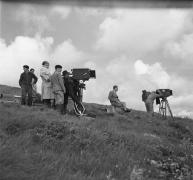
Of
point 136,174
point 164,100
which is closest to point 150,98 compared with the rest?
point 164,100

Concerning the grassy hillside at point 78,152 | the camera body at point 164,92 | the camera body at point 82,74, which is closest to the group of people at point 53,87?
the camera body at point 82,74

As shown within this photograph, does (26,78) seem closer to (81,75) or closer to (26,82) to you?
(26,82)

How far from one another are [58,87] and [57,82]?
166mm

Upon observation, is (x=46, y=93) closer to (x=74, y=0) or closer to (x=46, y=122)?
(x=46, y=122)

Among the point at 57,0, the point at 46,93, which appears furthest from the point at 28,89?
the point at 57,0

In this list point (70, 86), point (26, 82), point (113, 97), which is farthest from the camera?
point (113, 97)

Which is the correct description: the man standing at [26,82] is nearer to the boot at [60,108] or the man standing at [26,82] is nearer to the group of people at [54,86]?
the group of people at [54,86]

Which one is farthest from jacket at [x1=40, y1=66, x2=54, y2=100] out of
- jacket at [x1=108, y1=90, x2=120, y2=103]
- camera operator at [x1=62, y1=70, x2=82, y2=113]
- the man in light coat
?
jacket at [x1=108, y1=90, x2=120, y2=103]

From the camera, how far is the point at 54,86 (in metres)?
13.8

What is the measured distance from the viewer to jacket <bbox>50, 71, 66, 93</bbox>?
45.0ft

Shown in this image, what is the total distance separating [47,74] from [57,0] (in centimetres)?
1054

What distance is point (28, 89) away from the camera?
14.8 meters

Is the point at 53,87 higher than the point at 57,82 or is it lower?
lower

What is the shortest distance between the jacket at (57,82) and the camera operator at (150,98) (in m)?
6.31
